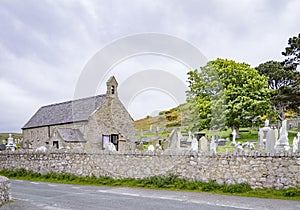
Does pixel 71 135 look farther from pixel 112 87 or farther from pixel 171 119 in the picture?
pixel 171 119

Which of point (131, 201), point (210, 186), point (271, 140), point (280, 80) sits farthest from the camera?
point (280, 80)

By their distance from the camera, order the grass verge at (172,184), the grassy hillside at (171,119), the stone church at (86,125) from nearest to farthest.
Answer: the grass verge at (172,184) → the stone church at (86,125) → the grassy hillside at (171,119)

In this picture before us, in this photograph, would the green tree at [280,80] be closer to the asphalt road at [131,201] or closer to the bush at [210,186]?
the bush at [210,186]

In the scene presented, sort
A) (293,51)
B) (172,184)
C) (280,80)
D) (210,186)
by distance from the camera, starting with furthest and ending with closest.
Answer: (280,80) < (293,51) < (172,184) < (210,186)

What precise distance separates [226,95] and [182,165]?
19316 millimetres

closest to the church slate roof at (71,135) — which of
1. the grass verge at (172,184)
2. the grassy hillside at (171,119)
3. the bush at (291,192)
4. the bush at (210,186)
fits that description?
the grassy hillside at (171,119)

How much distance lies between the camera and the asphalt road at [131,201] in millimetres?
8383

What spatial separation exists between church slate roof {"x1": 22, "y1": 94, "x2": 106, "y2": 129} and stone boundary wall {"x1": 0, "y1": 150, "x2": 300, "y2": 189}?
46.9ft

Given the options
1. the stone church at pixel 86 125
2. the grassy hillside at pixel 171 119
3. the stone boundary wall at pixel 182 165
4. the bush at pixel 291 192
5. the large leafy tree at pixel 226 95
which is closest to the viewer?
the bush at pixel 291 192

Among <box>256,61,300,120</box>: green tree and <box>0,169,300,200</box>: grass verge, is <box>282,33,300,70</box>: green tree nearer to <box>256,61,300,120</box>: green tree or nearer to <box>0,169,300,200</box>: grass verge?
<box>256,61,300,120</box>: green tree

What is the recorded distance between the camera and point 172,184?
12.2m

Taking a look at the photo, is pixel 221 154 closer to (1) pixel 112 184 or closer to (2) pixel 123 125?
(1) pixel 112 184

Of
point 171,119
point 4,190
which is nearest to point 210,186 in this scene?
point 4,190

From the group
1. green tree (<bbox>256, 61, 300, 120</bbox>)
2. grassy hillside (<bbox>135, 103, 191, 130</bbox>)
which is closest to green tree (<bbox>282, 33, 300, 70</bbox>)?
green tree (<bbox>256, 61, 300, 120</bbox>)
